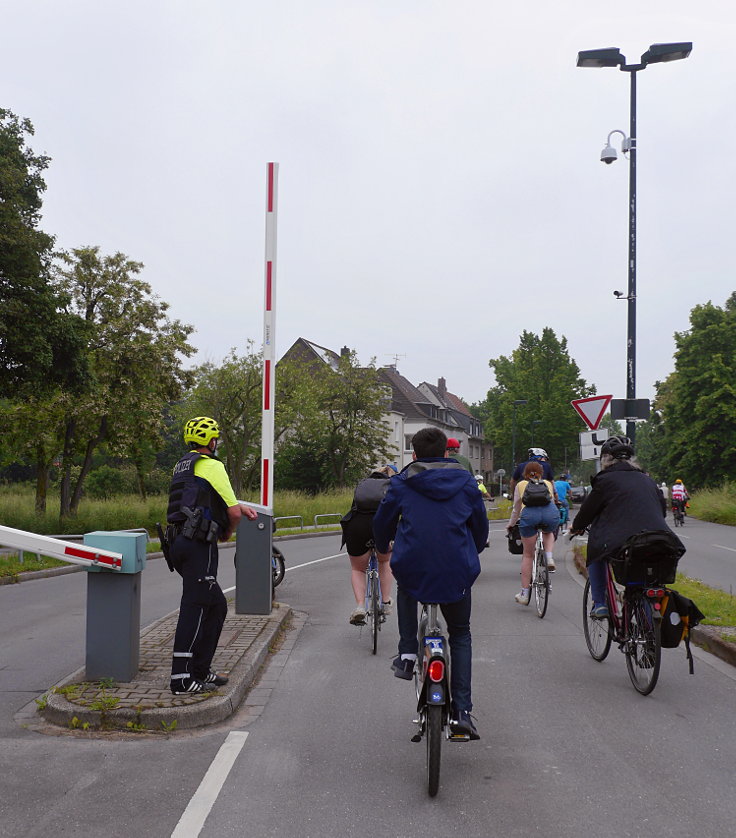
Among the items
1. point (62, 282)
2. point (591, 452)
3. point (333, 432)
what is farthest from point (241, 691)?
point (333, 432)

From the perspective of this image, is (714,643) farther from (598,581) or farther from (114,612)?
(114,612)

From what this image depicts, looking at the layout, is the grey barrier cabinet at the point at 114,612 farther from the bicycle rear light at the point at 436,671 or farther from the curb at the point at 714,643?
the curb at the point at 714,643

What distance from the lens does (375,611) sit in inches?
290

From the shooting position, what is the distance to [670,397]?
191 ft

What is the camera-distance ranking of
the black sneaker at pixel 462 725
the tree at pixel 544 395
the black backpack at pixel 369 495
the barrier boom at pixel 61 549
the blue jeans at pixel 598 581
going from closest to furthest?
the black sneaker at pixel 462 725 < the barrier boom at pixel 61 549 < the blue jeans at pixel 598 581 < the black backpack at pixel 369 495 < the tree at pixel 544 395

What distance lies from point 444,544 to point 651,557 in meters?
2.16

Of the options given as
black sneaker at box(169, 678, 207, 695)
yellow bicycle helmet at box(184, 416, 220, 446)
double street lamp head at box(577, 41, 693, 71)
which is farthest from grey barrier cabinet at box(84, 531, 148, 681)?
double street lamp head at box(577, 41, 693, 71)

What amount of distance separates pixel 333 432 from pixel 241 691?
1893 inches

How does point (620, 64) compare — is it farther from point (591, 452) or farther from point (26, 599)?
point (26, 599)

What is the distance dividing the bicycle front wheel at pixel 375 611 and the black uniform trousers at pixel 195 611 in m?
2.12

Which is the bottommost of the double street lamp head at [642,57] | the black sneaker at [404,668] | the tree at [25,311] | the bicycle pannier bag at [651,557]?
the black sneaker at [404,668]

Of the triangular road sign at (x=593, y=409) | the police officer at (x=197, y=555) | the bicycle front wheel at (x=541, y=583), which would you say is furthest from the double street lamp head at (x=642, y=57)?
the police officer at (x=197, y=555)

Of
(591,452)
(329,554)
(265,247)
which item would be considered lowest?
(329,554)

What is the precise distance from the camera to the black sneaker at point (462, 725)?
4082 mm
